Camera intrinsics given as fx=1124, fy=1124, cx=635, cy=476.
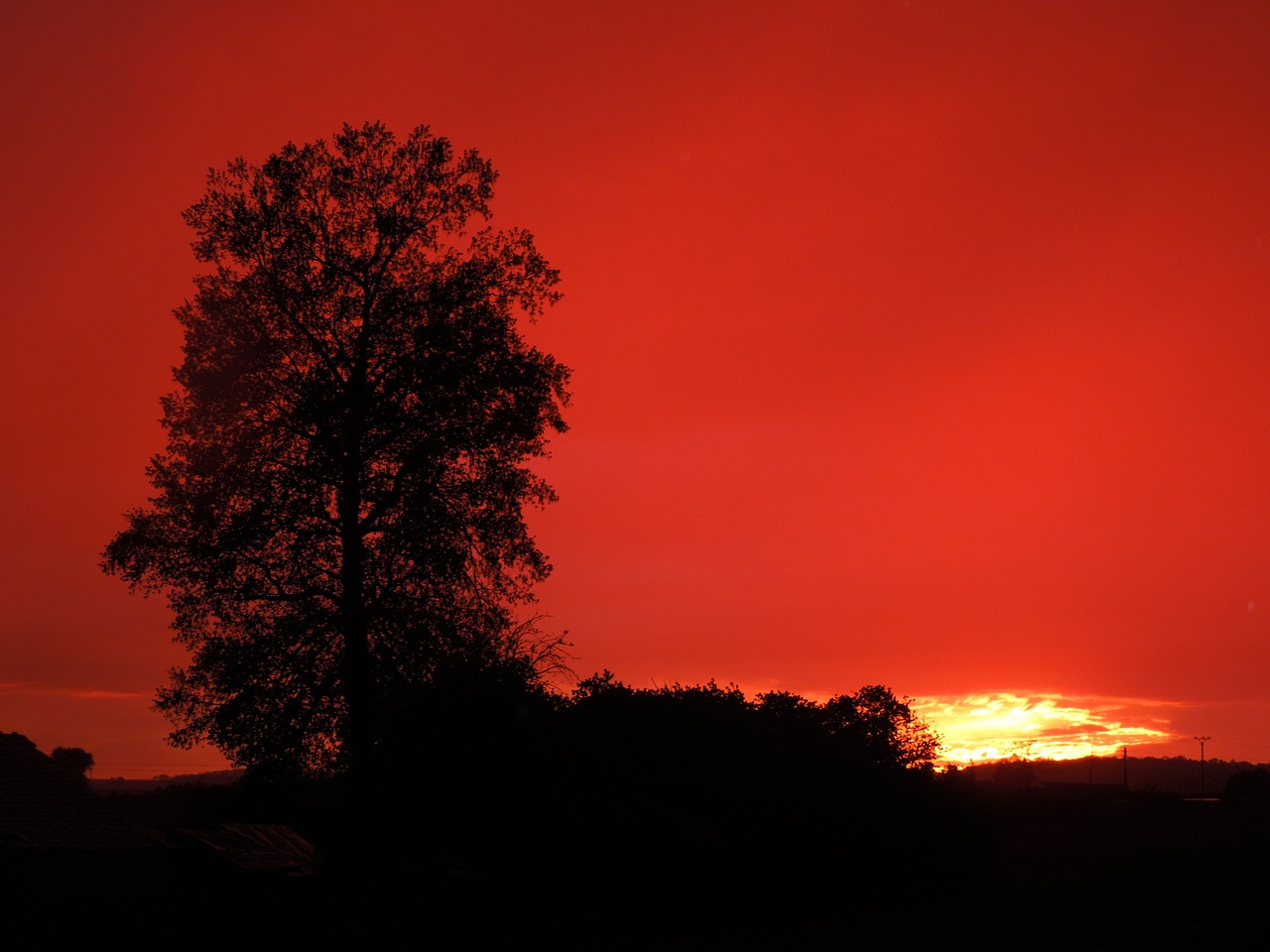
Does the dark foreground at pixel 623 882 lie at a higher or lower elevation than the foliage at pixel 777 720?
lower

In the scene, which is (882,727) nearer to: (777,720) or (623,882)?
(777,720)

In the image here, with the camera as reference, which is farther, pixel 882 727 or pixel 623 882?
pixel 882 727

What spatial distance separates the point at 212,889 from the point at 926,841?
622 inches

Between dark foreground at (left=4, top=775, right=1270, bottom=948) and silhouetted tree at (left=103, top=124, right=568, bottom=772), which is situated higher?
silhouetted tree at (left=103, top=124, right=568, bottom=772)

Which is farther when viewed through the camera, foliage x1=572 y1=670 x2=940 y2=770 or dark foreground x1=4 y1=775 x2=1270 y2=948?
foliage x1=572 y1=670 x2=940 y2=770

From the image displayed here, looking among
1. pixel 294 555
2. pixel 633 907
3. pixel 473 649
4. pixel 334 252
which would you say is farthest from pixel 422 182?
pixel 633 907

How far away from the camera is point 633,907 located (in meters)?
21.4

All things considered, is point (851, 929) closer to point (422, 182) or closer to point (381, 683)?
point (381, 683)

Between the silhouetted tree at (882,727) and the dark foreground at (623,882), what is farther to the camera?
the silhouetted tree at (882,727)

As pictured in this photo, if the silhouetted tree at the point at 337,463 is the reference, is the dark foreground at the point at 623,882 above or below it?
below

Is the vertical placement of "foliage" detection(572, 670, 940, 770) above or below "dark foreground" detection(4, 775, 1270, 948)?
above

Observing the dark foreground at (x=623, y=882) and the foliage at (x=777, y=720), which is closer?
the dark foreground at (x=623, y=882)

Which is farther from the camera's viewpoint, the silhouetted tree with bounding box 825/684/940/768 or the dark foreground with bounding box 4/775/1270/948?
the silhouetted tree with bounding box 825/684/940/768

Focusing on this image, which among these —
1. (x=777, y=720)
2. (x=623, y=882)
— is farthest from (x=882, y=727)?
(x=623, y=882)
